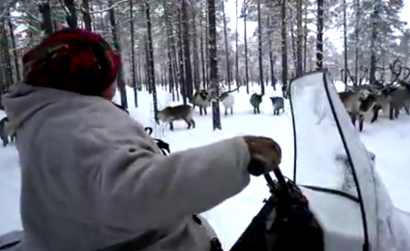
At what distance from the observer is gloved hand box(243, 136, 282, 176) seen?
4.03ft

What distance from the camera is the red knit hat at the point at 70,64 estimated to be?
1372 millimetres

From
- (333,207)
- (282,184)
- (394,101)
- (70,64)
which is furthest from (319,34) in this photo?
(70,64)

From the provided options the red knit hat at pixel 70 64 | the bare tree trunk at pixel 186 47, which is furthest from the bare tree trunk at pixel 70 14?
the bare tree trunk at pixel 186 47

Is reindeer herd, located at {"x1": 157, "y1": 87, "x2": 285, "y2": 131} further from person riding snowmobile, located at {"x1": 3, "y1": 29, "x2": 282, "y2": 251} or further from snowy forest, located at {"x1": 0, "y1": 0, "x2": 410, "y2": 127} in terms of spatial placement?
person riding snowmobile, located at {"x1": 3, "y1": 29, "x2": 282, "y2": 251}

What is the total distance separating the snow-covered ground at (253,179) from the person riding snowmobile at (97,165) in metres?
3.75

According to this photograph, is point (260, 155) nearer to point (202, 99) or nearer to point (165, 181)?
point (165, 181)

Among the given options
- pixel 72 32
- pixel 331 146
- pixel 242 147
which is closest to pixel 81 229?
pixel 242 147

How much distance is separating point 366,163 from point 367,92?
17428mm

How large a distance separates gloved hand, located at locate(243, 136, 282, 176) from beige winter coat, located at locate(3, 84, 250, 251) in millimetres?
31

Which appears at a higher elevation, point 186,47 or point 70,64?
point 186,47

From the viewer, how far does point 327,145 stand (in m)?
2.00

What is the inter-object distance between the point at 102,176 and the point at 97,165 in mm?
41

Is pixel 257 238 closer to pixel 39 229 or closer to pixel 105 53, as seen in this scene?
pixel 39 229

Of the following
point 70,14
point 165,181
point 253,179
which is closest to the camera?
Answer: point 165,181
